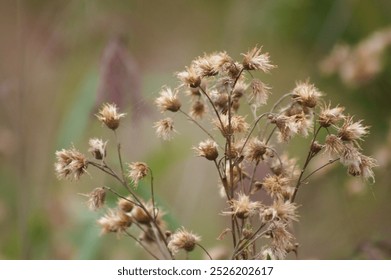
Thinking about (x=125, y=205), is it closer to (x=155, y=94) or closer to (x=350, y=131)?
(x=350, y=131)

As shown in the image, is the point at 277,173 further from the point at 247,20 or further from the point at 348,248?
the point at 247,20

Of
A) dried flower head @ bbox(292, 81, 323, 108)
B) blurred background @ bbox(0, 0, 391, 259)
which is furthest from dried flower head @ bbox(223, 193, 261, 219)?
blurred background @ bbox(0, 0, 391, 259)

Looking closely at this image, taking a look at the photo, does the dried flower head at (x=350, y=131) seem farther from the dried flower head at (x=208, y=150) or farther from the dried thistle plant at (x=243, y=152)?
the dried flower head at (x=208, y=150)

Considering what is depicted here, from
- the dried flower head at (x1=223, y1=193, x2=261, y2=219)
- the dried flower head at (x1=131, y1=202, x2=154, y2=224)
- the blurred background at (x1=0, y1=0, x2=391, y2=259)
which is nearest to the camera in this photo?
the dried flower head at (x1=223, y1=193, x2=261, y2=219)

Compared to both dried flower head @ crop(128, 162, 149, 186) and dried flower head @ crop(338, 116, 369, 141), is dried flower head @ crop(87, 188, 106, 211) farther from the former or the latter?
dried flower head @ crop(338, 116, 369, 141)

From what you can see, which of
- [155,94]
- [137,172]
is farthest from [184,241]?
Result: [155,94]

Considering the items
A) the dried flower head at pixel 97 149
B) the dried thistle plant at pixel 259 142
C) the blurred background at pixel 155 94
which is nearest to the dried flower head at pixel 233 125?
the dried thistle plant at pixel 259 142

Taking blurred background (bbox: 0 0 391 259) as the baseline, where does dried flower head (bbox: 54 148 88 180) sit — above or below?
below
